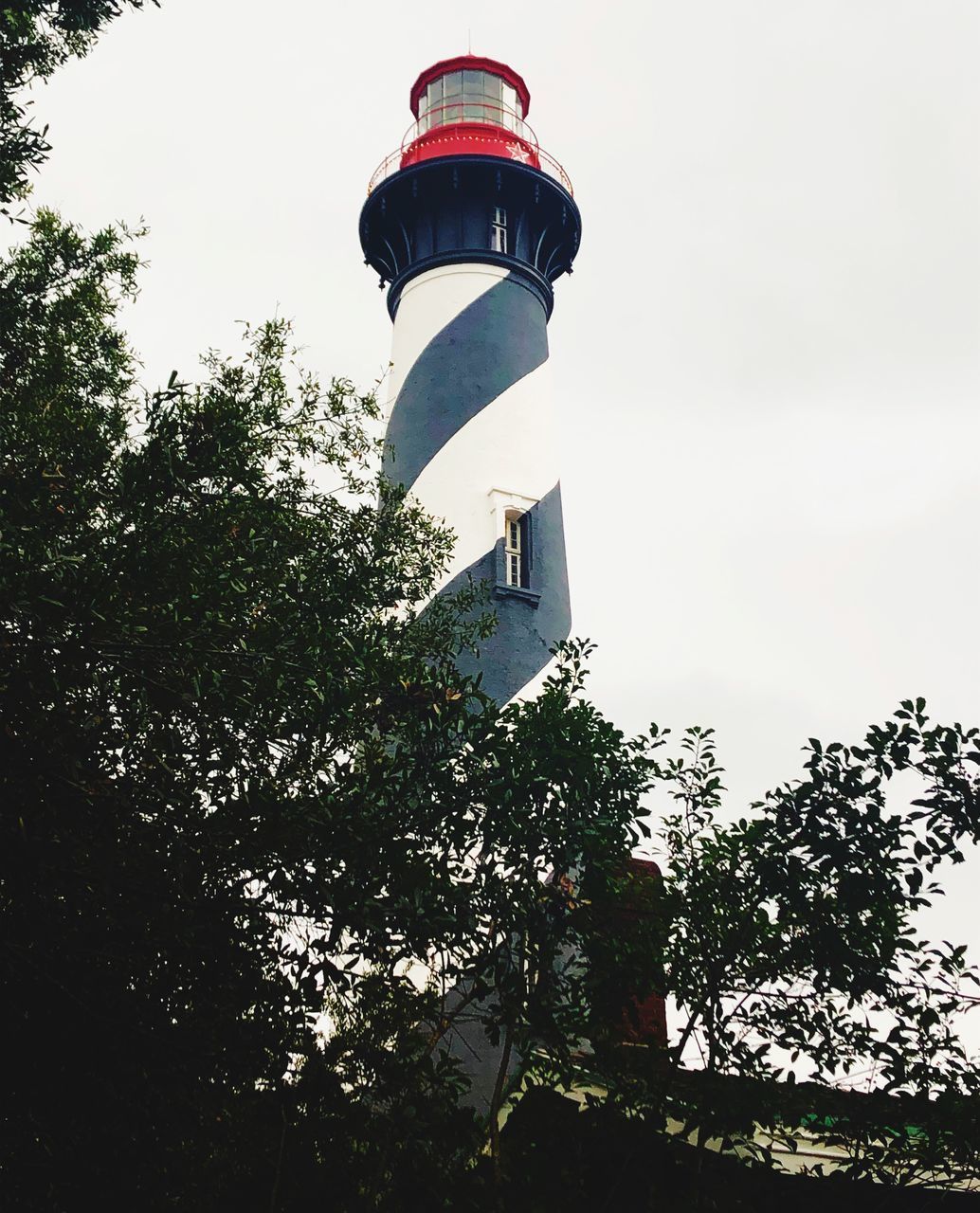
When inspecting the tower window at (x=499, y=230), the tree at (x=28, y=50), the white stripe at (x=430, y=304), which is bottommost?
the tree at (x=28, y=50)

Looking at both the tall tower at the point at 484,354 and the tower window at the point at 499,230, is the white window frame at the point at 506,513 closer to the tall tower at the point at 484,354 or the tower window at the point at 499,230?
the tall tower at the point at 484,354

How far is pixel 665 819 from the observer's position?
6.68m

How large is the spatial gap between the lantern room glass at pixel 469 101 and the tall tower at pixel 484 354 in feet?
1.02

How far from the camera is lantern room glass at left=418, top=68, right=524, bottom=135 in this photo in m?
23.2

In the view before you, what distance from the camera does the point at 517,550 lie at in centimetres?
1734

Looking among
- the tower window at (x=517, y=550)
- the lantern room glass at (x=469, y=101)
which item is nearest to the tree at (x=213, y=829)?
the tower window at (x=517, y=550)

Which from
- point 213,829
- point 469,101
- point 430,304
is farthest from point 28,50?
point 469,101

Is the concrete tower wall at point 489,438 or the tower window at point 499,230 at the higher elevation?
the tower window at point 499,230

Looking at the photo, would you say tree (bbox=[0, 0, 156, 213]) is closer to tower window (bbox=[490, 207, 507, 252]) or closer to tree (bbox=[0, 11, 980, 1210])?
tree (bbox=[0, 11, 980, 1210])

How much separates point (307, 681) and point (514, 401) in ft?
43.4

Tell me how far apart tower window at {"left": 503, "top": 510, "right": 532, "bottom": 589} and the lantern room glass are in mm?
10033

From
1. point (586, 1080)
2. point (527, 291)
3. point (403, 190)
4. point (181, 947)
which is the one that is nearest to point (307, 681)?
point (181, 947)

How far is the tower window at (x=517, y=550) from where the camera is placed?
17.1m

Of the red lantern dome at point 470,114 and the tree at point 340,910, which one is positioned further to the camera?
the red lantern dome at point 470,114
